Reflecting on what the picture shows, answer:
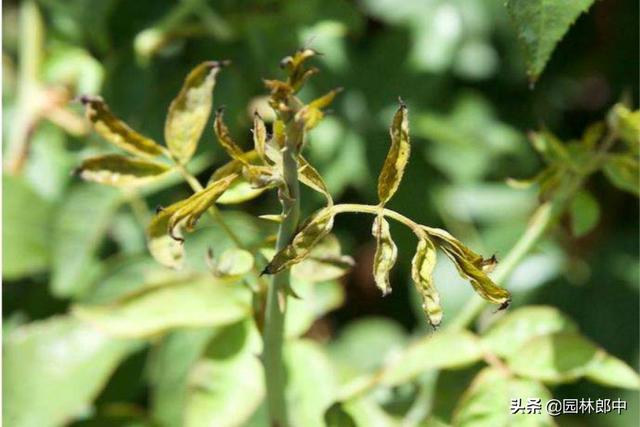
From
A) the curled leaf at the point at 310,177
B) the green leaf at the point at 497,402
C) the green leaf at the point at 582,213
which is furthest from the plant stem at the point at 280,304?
the green leaf at the point at 582,213

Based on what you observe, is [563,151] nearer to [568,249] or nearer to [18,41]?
[568,249]

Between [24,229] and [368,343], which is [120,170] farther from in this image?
[368,343]

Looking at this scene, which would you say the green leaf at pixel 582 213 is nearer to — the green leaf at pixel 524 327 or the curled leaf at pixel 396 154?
the green leaf at pixel 524 327

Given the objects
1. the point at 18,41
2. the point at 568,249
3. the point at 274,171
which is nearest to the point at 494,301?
the point at 274,171

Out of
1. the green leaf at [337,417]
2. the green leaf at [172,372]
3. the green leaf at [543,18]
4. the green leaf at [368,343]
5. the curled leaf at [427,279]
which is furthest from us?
the green leaf at [368,343]

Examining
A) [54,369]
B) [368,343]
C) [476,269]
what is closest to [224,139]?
[476,269]

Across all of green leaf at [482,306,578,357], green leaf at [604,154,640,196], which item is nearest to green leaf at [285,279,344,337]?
green leaf at [482,306,578,357]
